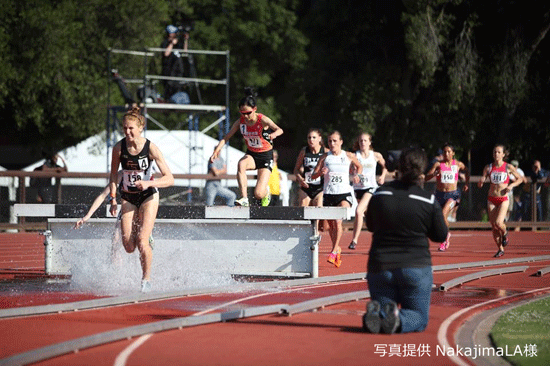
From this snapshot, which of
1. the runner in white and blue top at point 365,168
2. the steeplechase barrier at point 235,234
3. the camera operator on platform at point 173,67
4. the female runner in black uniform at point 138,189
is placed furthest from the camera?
the camera operator on platform at point 173,67

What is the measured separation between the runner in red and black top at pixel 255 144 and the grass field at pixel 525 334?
16.1ft

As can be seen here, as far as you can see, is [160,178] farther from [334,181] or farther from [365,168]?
[365,168]

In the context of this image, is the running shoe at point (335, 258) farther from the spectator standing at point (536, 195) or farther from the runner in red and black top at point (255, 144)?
the spectator standing at point (536, 195)

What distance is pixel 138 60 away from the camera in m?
41.1

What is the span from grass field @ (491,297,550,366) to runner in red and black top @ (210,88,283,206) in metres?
4.90

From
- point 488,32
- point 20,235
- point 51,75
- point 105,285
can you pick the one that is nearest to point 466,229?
point 488,32

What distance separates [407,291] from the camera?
30.0 feet

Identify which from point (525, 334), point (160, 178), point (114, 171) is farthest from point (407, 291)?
point (114, 171)

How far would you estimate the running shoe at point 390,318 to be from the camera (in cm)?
893

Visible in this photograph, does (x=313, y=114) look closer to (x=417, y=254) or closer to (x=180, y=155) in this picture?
(x=180, y=155)

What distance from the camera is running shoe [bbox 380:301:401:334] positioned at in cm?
893

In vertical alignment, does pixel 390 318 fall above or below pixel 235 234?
below

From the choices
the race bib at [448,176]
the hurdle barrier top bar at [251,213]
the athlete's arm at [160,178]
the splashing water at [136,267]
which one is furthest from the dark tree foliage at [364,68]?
the athlete's arm at [160,178]

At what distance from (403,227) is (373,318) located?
820 millimetres
